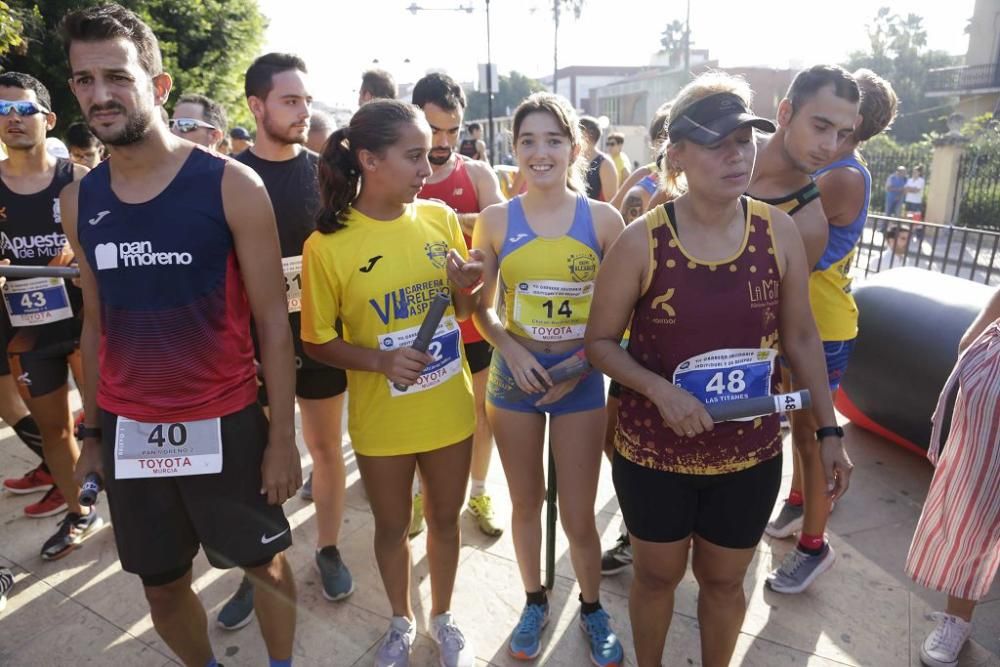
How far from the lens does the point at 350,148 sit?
2.29 meters

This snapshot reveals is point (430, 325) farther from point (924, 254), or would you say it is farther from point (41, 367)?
point (924, 254)

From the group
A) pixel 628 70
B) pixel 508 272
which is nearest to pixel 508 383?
pixel 508 272

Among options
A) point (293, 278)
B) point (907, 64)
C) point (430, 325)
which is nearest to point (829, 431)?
point (430, 325)

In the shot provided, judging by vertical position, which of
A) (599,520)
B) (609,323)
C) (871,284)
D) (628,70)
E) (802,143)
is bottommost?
(599,520)

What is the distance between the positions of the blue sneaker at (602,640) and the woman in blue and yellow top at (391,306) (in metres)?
0.76

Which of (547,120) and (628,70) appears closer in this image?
(547,120)

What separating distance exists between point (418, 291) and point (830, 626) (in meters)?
2.26

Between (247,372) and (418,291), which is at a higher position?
(418,291)

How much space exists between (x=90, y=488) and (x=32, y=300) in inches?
70.7

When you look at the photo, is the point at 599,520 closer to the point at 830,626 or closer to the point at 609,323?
the point at 830,626

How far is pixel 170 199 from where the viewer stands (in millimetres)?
1973

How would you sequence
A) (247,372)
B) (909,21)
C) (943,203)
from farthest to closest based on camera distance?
1. (909,21)
2. (943,203)
3. (247,372)

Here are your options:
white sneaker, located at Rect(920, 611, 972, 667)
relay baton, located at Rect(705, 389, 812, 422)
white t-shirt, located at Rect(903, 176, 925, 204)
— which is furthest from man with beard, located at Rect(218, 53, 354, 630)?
white t-shirt, located at Rect(903, 176, 925, 204)

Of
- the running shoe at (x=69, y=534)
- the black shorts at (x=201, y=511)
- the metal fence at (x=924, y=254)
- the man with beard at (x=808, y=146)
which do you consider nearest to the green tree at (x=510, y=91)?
the metal fence at (x=924, y=254)
